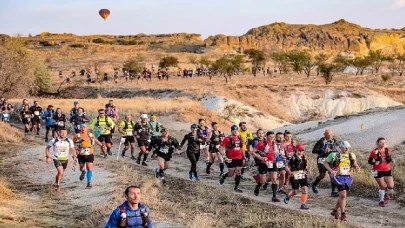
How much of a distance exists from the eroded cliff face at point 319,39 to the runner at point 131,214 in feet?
493

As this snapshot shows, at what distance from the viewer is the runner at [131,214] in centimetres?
695

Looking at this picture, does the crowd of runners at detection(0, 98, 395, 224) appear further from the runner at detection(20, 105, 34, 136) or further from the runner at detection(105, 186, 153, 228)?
the runner at detection(20, 105, 34, 136)

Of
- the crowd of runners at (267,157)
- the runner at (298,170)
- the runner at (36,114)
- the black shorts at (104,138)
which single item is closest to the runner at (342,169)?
the crowd of runners at (267,157)

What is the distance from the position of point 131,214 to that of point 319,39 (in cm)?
16379

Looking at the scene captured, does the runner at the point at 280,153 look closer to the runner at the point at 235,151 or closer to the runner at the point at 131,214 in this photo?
the runner at the point at 235,151

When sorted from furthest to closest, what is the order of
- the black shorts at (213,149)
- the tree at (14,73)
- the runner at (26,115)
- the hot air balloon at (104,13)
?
the hot air balloon at (104,13) < the tree at (14,73) < the runner at (26,115) < the black shorts at (213,149)

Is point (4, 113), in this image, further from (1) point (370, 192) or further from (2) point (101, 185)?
(1) point (370, 192)

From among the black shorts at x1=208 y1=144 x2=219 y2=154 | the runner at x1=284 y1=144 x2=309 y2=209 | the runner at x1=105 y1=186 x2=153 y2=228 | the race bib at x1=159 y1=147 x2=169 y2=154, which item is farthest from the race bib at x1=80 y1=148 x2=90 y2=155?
the runner at x1=105 y1=186 x2=153 y2=228

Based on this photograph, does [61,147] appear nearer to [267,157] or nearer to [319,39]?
[267,157]

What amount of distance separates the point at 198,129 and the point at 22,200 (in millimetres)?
5475

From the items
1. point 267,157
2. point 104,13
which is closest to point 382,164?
point 267,157

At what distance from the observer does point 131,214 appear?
7023 mm

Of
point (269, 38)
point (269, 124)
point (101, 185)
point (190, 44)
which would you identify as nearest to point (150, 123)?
point (101, 185)

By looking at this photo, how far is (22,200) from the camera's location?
13008mm
